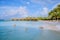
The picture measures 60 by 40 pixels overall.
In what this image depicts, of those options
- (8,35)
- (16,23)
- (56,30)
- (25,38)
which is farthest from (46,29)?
(8,35)

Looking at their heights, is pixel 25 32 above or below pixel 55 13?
below

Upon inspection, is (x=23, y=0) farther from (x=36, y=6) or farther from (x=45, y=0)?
(x=45, y=0)

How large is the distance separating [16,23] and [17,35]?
0.24 m

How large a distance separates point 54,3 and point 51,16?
0.25 meters

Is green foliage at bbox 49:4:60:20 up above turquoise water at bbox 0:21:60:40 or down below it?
above

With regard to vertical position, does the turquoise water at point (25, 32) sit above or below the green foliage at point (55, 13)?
below

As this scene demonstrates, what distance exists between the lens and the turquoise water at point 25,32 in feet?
6.89

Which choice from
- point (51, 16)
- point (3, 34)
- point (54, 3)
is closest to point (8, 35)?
point (3, 34)

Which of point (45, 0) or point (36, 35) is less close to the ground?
point (45, 0)

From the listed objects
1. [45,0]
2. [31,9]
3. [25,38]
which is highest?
[45,0]

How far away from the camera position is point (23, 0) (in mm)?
2156

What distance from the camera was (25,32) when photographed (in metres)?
2.17

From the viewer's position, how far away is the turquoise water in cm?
210

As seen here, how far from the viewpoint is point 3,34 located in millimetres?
2166
